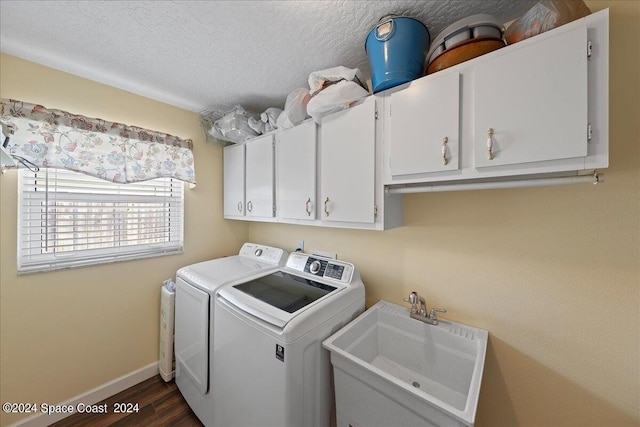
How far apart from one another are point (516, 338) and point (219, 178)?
2.62 metres

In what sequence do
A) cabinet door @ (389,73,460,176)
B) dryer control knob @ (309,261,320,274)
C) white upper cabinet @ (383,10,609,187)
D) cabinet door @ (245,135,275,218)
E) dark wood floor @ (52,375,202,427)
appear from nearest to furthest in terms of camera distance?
white upper cabinet @ (383,10,609,187) < cabinet door @ (389,73,460,176) < dark wood floor @ (52,375,202,427) < dryer control knob @ (309,261,320,274) < cabinet door @ (245,135,275,218)

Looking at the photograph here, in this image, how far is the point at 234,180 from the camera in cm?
225

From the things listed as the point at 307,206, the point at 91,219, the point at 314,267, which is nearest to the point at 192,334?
the point at 314,267

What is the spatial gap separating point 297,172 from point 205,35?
0.93 meters

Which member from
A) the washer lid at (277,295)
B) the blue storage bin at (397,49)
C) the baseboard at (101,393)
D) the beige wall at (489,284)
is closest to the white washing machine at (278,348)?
the washer lid at (277,295)

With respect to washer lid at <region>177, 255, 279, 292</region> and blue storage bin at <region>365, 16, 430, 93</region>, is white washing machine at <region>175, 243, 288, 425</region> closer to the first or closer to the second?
washer lid at <region>177, 255, 279, 292</region>

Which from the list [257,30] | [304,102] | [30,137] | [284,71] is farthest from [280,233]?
[30,137]

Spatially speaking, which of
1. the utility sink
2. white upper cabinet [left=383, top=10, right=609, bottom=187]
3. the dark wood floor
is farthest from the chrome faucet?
the dark wood floor

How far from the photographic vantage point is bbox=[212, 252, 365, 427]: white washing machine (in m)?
1.11

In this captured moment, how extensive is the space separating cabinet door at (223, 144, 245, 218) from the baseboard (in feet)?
4.92

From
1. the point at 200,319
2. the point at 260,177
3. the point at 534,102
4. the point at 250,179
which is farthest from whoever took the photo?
the point at 250,179

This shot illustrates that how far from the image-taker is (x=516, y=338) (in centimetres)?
117

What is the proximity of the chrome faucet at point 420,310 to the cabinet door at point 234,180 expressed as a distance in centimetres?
161

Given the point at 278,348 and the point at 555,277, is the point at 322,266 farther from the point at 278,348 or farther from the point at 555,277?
the point at 555,277
